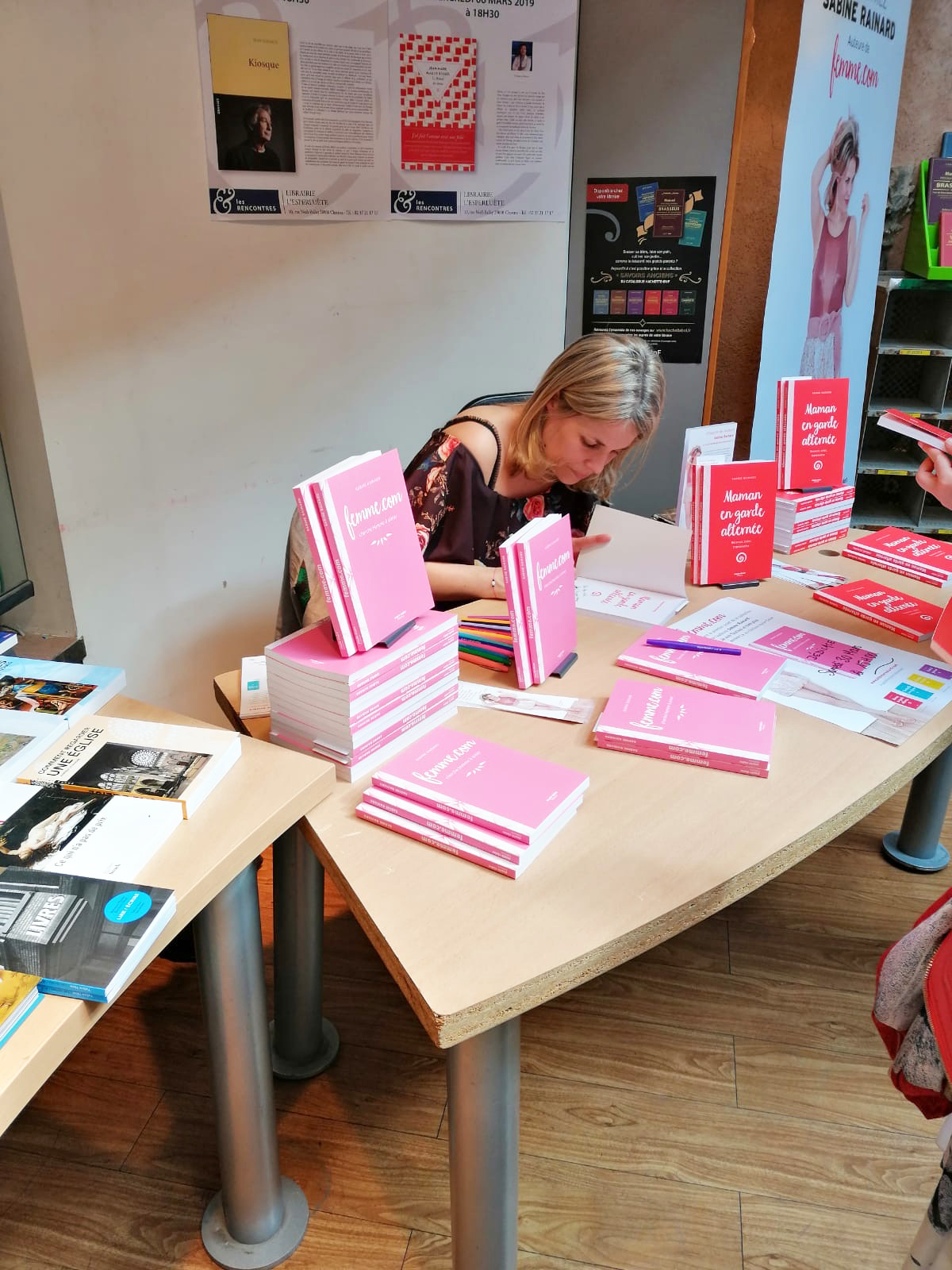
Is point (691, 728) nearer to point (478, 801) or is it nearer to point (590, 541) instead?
point (478, 801)

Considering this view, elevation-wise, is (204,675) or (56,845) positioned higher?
(56,845)

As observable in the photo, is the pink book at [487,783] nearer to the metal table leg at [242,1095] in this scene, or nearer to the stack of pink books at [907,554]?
the metal table leg at [242,1095]

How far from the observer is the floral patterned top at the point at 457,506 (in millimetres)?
2045

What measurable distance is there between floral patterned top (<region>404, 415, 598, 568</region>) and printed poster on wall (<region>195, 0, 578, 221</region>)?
0.94 meters

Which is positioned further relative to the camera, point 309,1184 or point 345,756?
point 309,1184

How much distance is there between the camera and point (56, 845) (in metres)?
1.03

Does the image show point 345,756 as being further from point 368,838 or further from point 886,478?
point 886,478

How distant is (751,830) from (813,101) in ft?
8.94

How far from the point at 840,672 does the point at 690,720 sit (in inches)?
15.3

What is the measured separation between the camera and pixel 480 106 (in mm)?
2715

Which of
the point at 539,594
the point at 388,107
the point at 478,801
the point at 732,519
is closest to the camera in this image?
the point at 478,801

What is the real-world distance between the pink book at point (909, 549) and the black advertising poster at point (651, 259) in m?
1.21

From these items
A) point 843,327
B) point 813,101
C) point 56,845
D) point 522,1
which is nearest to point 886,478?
point 843,327

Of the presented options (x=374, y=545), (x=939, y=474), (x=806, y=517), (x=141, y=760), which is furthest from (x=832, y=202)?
(x=141, y=760)
